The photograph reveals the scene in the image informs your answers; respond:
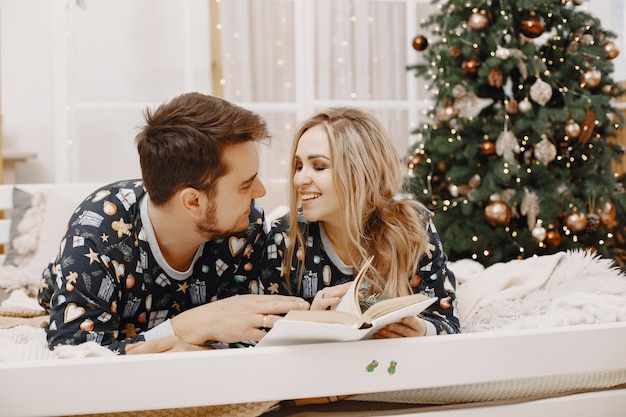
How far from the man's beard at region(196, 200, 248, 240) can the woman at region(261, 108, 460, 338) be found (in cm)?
16

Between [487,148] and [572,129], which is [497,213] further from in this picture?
[572,129]

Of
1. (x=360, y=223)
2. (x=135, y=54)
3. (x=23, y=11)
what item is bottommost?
(x=360, y=223)

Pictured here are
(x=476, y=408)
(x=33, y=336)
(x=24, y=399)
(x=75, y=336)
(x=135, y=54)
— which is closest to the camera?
(x=24, y=399)

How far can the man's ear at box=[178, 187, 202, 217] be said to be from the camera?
153cm

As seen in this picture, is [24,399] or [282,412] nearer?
[24,399]

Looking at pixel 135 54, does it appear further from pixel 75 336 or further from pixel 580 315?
pixel 580 315

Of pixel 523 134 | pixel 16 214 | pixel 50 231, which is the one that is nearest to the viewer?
pixel 50 231

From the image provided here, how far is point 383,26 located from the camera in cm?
398

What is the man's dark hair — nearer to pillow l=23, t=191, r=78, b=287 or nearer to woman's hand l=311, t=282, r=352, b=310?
woman's hand l=311, t=282, r=352, b=310

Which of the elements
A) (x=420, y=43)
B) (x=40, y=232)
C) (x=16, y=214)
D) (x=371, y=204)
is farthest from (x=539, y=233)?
(x=16, y=214)

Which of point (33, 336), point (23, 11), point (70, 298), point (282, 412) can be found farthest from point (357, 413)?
point (23, 11)

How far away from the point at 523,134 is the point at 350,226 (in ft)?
5.73

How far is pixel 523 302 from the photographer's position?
1751 mm

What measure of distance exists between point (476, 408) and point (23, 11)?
136 inches
